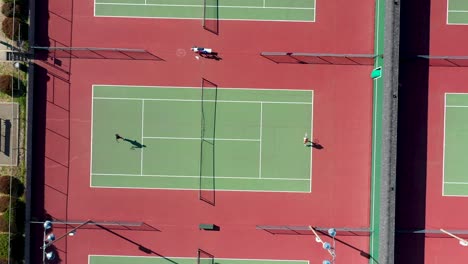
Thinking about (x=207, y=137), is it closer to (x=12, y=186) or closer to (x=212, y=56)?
(x=212, y=56)

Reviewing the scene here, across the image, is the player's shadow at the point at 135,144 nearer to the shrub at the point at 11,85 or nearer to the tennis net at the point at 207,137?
the tennis net at the point at 207,137

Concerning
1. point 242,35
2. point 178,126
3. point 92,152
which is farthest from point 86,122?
point 242,35

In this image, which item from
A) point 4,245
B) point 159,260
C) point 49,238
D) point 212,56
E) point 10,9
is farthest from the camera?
point 159,260

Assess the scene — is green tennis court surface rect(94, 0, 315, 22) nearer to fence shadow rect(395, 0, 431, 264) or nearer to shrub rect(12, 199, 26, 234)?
fence shadow rect(395, 0, 431, 264)

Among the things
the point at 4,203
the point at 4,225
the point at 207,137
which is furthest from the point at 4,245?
the point at 207,137

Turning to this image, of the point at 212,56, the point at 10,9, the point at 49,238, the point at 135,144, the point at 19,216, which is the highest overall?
the point at 10,9

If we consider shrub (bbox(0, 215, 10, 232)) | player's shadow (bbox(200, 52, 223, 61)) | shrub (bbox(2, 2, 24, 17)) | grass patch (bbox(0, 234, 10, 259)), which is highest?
shrub (bbox(2, 2, 24, 17))

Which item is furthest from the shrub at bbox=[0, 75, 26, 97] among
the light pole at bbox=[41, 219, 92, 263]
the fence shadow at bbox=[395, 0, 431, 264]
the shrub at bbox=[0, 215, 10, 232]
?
the fence shadow at bbox=[395, 0, 431, 264]
